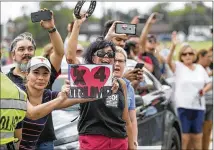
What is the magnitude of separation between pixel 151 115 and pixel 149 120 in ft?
0.46

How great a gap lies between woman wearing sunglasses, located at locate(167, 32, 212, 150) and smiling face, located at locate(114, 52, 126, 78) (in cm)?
360

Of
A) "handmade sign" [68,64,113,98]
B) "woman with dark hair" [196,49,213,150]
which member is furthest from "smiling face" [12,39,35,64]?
"woman with dark hair" [196,49,213,150]

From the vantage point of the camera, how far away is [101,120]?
14.8 feet

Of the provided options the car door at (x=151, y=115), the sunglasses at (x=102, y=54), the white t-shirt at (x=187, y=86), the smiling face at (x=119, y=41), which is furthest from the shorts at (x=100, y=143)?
the white t-shirt at (x=187, y=86)

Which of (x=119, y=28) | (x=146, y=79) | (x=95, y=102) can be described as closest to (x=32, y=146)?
(x=95, y=102)

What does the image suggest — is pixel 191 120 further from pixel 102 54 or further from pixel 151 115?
pixel 102 54

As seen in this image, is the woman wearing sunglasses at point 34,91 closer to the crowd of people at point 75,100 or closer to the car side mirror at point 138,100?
the crowd of people at point 75,100

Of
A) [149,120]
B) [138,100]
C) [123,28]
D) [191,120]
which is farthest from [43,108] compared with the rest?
[191,120]

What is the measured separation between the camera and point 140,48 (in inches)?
351

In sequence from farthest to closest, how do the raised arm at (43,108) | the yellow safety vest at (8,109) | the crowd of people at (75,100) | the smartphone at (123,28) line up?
the smartphone at (123,28) < the crowd of people at (75,100) < the raised arm at (43,108) < the yellow safety vest at (8,109)

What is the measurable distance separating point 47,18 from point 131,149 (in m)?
1.34

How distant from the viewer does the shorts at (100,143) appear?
4.53 m

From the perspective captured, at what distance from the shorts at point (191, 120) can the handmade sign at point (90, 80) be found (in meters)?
4.48

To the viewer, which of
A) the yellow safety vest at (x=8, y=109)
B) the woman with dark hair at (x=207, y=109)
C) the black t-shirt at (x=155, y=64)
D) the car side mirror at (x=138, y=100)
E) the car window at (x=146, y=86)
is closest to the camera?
the yellow safety vest at (x=8, y=109)
